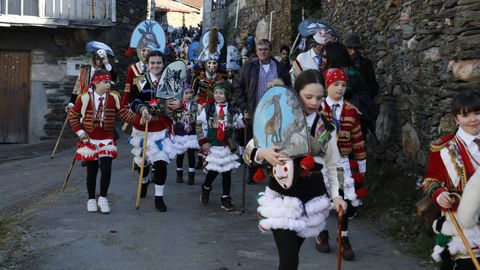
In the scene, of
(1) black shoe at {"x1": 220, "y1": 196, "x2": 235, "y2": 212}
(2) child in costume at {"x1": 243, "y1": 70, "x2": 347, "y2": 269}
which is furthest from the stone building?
(2) child in costume at {"x1": 243, "y1": 70, "x2": 347, "y2": 269}

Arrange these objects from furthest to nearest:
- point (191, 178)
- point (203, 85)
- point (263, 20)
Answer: point (263, 20), point (191, 178), point (203, 85)

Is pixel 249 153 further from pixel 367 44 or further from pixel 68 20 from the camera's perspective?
pixel 68 20

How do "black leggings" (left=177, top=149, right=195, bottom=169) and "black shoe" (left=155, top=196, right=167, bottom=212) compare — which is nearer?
"black shoe" (left=155, top=196, right=167, bottom=212)

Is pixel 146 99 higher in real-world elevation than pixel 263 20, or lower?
lower

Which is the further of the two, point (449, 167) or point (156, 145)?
point (156, 145)

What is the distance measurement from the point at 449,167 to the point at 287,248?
1.13 meters

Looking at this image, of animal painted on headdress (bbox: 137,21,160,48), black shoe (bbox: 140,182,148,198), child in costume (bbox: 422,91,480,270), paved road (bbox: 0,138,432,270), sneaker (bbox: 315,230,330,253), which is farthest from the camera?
animal painted on headdress (bbox: 137,21,160,48)

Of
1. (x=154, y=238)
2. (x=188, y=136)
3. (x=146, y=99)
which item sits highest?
(x=146, y=99)

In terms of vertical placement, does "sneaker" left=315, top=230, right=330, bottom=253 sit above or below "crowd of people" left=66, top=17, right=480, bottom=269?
below

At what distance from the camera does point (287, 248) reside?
12.7ft

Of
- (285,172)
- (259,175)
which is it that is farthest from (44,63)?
(285,172)

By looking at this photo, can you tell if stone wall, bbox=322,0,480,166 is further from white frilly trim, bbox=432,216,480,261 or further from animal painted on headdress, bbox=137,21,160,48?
animal painted on headdress, bbox=137,21,160,48

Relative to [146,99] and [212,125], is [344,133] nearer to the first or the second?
[212,125]

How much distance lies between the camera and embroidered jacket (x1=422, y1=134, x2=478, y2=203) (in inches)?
146
